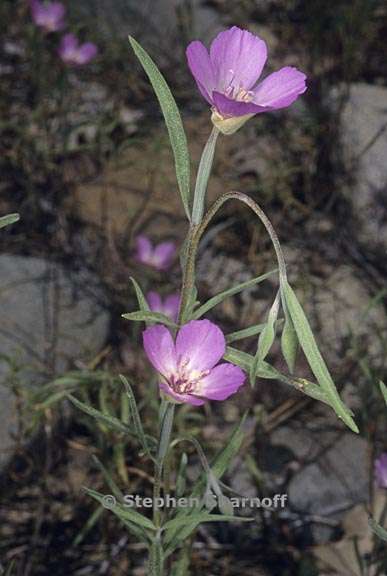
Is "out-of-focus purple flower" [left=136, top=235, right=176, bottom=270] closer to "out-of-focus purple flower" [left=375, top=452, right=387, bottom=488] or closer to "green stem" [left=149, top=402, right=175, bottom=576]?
"out-of-focus purple flower" [left=375, top=452, right=387, bottom=488]

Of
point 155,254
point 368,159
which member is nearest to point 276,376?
point 155,254

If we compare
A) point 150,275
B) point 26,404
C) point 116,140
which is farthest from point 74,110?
point 26,404

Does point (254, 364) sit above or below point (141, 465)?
above

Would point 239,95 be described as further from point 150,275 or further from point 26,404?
point 150,275

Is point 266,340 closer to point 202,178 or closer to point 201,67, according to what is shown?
point 202,178

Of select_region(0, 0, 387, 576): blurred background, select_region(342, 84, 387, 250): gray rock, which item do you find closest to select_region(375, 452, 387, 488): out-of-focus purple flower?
select_region(0, 0, 387, 576): blurred background

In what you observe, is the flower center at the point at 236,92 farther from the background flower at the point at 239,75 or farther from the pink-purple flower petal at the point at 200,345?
the pink-purple flower petal at the point at 200,345
